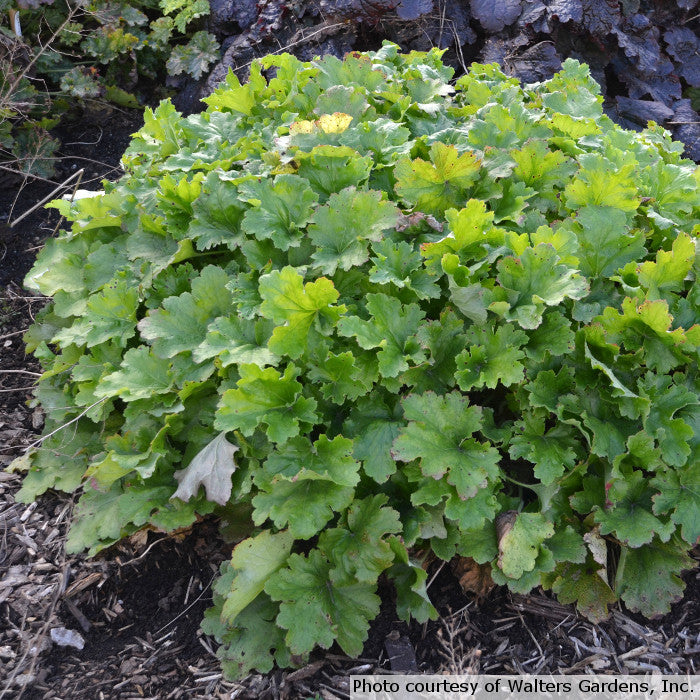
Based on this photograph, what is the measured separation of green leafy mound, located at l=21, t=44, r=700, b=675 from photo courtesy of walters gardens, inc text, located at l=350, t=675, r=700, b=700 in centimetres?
15

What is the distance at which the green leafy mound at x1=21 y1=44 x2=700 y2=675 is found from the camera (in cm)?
186

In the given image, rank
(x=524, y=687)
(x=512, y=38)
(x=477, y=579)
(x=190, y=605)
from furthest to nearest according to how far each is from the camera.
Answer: (x=512, y=38) → (x=190, y=605) → (x=477, y=579) → (x=524, y=687)

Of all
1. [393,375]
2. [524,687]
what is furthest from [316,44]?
[524,687]

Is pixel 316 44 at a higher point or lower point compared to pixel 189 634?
higher

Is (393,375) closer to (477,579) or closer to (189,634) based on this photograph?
(477,579)

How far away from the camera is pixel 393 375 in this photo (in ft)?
6.17

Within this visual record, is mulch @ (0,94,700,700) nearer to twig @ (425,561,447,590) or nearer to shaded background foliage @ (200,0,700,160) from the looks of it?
twig @ (425,561,447,590)

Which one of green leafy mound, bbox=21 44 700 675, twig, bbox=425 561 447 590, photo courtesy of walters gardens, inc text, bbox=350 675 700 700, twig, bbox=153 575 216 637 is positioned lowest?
twig, bbox=153 575 216 637

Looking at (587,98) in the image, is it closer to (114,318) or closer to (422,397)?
(422,397)

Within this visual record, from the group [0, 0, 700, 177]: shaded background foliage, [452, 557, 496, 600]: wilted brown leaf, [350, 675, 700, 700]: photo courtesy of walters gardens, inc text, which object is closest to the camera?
[350, 675, 700, 700]: photo courtesy of walters gardens, inc text

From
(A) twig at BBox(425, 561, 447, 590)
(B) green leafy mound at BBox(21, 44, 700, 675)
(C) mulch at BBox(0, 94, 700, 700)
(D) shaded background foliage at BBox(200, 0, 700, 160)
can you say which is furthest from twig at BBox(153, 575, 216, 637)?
→ (D) shaded background foliage at BBox(200, 0, 700, 160)

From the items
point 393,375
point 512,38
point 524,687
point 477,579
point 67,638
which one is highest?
point 512,38

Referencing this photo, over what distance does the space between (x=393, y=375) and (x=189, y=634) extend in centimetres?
107

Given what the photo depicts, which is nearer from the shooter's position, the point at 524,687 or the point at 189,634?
the point at 524,687
